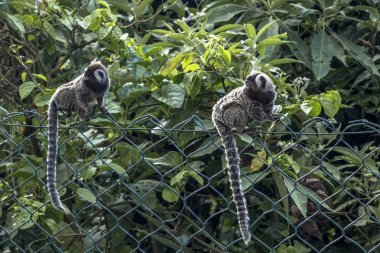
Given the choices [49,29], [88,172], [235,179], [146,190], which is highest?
[235,179]

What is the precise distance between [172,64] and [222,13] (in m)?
0.86

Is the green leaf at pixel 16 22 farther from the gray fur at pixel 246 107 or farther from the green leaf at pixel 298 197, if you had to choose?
the green leaf at pixel 298 197

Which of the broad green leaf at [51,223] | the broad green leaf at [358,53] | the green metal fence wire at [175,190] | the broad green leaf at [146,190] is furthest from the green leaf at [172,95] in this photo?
the broad green leaf at [358,53]

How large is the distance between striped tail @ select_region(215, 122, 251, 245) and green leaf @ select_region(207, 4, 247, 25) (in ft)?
5.14

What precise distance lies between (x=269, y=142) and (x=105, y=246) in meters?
0.97

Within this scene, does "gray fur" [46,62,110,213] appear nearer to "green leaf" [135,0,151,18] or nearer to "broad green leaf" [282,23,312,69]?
"green leaf" [135,0,151,18]

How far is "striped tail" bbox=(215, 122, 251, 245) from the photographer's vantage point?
10.1 ft

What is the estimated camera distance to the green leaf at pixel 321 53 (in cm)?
483

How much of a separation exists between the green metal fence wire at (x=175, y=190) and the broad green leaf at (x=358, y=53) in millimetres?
517

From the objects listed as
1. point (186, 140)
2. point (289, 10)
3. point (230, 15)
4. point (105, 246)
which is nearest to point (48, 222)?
point (105, 246)

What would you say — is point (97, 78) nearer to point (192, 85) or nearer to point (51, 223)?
point (192, 85)

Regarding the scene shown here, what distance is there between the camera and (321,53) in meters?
4.93

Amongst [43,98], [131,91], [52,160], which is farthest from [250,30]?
[52,160]

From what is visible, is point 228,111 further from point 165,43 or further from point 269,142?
point 165,43
